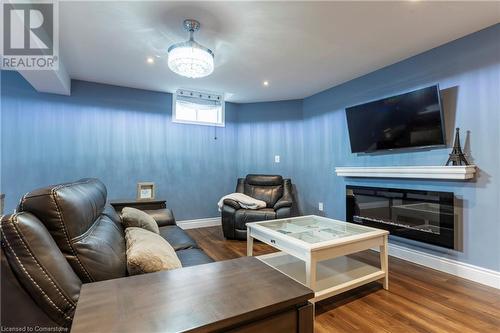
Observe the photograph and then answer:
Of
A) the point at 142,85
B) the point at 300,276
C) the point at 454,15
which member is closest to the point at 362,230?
the point at 300,276

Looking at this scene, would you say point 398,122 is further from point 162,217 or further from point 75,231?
point 75,231

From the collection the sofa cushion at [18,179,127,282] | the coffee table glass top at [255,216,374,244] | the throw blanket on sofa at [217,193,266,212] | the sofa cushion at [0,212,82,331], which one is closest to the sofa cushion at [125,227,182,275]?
the sofa cushion at [18,179,127,282]

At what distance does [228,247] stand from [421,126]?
2.75m

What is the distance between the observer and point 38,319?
830mm

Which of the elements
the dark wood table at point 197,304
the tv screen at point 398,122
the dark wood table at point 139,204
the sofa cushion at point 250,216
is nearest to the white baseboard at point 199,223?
the sofa cushion at point 250,216

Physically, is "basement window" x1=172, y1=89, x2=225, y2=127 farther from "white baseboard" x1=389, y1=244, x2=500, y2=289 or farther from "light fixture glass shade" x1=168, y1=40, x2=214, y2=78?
"white baseboard" x1=389, y1=244, x2=500, y2=289

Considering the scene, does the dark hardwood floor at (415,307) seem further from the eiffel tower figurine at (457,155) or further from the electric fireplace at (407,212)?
the eiffel tower figurine at (457,155)

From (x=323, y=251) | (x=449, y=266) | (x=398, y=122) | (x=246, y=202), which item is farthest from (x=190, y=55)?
(x=449, y=266)

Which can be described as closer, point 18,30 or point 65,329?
point 65,329

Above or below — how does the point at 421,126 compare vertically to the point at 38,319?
above

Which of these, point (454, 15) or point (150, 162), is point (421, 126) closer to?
point (454, 15)

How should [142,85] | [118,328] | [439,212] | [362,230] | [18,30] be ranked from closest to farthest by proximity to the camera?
1. [118,328]
2. [18,30]
3. [362,230]
4. [439,212]
5. [142,85]

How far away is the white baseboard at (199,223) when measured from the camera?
438 cm

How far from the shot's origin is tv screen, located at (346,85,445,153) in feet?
8.67
